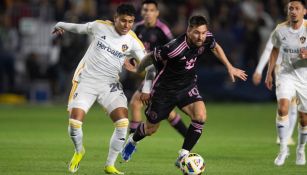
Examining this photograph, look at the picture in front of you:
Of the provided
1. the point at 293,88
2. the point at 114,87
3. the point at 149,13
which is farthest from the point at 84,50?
the point at 114,87

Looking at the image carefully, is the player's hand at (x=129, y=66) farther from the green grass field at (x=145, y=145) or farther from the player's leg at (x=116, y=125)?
the green grass field at (x=145, y=145)

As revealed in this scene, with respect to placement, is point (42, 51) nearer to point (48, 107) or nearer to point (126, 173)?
point (48, 107)

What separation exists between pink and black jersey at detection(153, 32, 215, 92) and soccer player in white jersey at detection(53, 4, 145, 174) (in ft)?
1.42

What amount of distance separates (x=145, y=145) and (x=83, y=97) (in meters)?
4.35

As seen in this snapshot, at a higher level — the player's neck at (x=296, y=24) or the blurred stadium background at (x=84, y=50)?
the player's neck at (x=296, y=24)

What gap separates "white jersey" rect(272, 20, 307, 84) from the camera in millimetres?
12852

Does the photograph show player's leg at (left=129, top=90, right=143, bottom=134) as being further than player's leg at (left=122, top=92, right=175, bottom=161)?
Yes

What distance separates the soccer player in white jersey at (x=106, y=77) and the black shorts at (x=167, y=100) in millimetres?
510

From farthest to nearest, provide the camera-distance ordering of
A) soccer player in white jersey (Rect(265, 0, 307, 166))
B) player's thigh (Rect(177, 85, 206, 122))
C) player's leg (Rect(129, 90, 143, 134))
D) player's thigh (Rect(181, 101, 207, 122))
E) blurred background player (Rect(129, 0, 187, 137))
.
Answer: blurred background player (Rect(129, 0, 187, 137)), player's leg (Rect(129, 90, 143, 134)), soccer player in white jersey (Rect(265, 0, 307, 166)), player's thigh (Rect(177, 85, 206, 122)), player's thigh (Rect(181, 101, 207, 122))

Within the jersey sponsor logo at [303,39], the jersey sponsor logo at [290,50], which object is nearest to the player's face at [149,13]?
the jersey sponsor logo at [290,50]

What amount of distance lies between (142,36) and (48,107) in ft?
35.2

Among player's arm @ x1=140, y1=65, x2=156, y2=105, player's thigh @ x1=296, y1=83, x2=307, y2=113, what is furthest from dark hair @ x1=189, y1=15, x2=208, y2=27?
player's thigh @ x1=296, y1=83, x2=307, y2=113

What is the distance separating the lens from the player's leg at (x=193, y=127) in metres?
11.4

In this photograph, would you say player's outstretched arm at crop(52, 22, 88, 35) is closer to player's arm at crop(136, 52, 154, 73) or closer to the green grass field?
player's arm at crop(136, 52, 154, 73)
